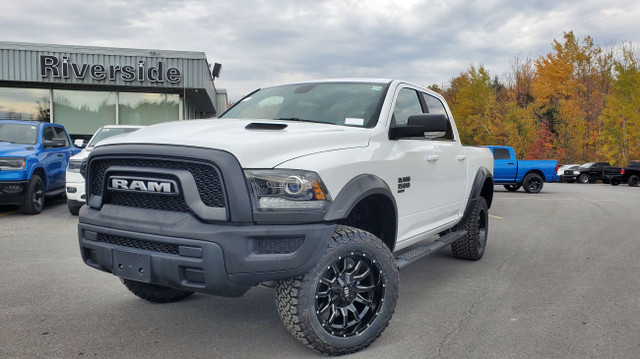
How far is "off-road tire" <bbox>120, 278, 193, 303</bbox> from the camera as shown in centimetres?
404

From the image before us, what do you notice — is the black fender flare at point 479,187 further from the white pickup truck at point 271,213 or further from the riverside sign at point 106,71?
the riverside sign at point 106,71

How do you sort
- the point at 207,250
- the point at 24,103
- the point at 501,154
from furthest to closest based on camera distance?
the point at 24,103
the point at 501,154
the point at 207,250

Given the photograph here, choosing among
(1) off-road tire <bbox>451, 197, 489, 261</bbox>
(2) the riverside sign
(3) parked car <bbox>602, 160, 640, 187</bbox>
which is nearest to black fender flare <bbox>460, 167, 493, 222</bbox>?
(1) off-road tire <bbox>451, 197, 489, 261</bbox>

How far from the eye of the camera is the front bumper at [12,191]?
869 centimetres

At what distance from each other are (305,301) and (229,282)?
1.57 ft

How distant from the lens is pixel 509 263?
6043mm

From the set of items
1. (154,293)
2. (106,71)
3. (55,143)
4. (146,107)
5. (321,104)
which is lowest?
(154,293)

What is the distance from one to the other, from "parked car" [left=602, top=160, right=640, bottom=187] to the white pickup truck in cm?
2710

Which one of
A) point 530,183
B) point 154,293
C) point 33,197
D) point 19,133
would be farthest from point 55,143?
point 530,183

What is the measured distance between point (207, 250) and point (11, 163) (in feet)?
25.4

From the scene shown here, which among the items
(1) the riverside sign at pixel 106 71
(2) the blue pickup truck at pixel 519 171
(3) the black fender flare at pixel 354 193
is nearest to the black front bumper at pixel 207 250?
(3) the black fender flare at pixel 354 193

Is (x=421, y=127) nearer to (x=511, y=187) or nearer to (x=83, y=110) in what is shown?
(x=511, y=187)

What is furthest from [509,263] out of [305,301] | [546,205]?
[546,205]

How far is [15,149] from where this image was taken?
9.03 meters
